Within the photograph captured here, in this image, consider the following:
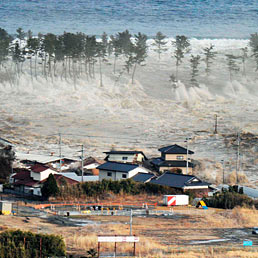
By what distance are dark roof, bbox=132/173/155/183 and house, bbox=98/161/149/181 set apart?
1.67 ft

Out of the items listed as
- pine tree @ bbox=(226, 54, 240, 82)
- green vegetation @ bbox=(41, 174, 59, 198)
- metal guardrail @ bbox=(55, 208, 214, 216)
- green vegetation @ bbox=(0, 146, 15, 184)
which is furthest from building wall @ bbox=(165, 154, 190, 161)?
pine tree @ bbox=(226, 54, 240, 82)

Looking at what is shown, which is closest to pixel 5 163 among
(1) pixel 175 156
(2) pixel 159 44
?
(1) pixel 175 156

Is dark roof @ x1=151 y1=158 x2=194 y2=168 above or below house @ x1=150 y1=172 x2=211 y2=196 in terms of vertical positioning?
below

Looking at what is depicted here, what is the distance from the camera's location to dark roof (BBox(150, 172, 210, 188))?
41250 mm

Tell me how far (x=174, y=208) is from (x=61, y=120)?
41790mm

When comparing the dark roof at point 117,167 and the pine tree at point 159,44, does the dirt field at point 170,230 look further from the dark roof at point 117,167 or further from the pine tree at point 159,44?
the pine tree at point 159,44

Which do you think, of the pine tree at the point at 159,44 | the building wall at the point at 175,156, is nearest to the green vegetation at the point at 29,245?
the building wall at the point at 175,156

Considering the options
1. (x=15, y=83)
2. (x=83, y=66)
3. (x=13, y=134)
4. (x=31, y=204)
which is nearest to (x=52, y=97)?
(x=15, y=83)

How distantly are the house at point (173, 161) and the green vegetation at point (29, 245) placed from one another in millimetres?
28024

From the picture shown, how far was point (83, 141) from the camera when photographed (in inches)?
2552

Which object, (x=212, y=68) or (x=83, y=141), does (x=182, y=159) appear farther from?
(x=212, y=68)

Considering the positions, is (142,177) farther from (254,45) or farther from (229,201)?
(254,45)

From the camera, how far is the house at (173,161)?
50.5 meters

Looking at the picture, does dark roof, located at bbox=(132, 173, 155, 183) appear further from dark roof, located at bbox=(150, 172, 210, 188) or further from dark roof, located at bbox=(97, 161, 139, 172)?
dark roof, located at bbox=(97, 161, 139, 172)
